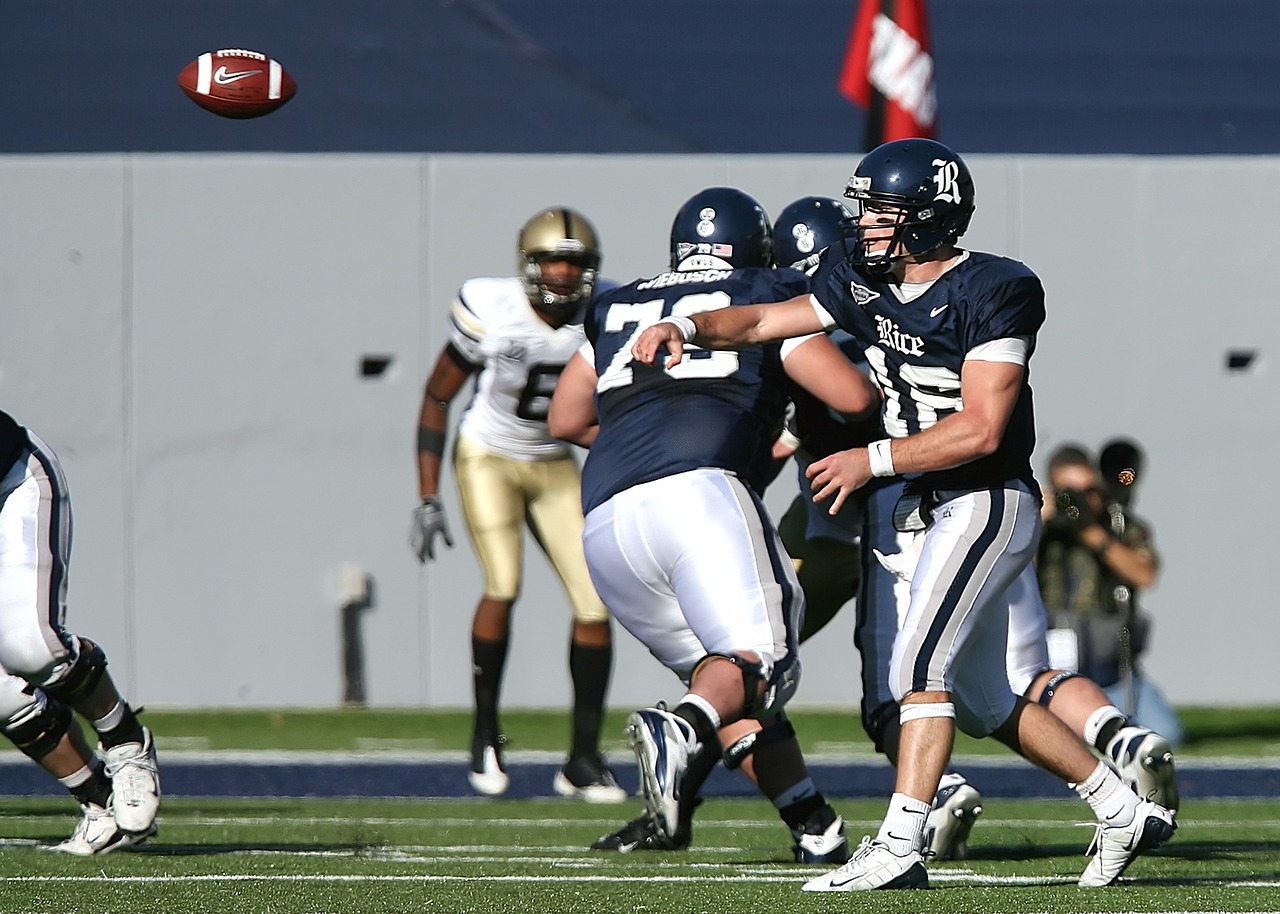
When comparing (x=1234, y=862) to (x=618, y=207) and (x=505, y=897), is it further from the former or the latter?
(x=618, y=207)

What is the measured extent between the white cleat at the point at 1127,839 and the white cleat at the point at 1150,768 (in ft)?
1.17

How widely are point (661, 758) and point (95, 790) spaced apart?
5.04ft

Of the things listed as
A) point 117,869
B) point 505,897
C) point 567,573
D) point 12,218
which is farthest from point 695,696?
point 12,218

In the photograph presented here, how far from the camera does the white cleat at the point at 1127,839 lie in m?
3.90

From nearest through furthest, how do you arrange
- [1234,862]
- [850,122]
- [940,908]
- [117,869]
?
[940,908] < [117,869] < [1234,862] < [850,122]

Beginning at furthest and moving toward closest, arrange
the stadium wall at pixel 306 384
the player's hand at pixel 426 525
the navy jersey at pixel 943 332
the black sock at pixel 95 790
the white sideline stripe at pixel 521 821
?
the stadium wall at pixel 306 384
the player's hand at pixel 426 525
the white sideline stripe at pixel 521 821
the black sock at pixel 95 790
the navy jersey at pixel 943 332

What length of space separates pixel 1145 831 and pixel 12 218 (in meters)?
7.65

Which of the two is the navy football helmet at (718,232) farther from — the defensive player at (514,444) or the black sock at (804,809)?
the defensive player at (514,444)

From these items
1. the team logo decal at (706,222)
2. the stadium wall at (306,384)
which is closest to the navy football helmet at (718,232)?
the team logo decal at (706,222)

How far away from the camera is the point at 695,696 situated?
4.02 m

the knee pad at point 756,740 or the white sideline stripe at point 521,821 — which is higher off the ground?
the knee pad at point 756,740

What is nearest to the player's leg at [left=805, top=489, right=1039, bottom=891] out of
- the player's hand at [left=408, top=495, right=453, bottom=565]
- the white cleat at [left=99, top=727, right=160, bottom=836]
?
the white cleat at [left=99, top=727, right=160, bottom=836]

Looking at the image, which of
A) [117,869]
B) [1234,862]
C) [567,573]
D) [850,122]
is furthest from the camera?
[850,122]

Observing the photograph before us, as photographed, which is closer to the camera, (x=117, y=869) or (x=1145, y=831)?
(x=1145, y=831)
